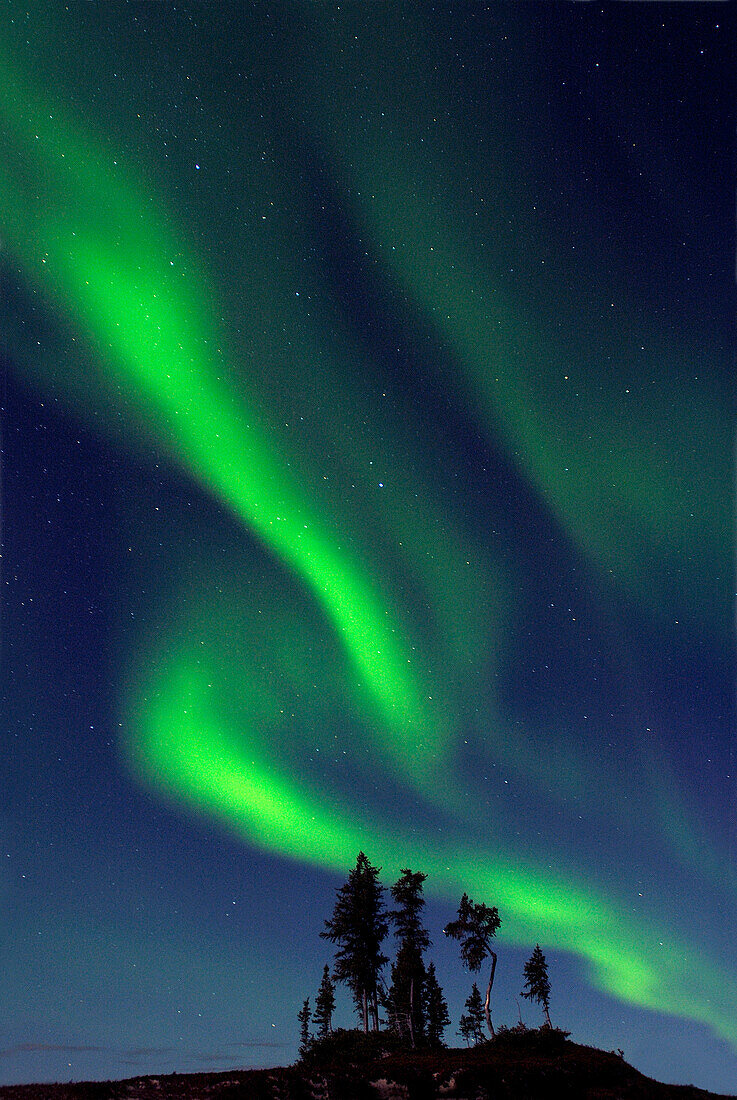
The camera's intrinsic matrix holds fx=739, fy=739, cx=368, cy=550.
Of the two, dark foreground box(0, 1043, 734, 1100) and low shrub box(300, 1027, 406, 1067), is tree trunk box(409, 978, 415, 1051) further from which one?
dark foreground box(0, 1043, 734, 1100)

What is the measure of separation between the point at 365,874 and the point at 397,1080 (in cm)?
2107

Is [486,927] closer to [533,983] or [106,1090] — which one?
[533,983]

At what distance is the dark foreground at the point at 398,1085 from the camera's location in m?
25.2

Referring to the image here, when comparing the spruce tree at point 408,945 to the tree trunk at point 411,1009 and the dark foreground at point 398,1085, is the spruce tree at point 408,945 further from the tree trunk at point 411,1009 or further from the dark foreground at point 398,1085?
the dark foreground at point 398,1085

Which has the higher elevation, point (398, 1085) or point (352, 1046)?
point (398, 1085)

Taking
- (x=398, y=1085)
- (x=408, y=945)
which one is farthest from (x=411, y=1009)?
(x=398, y=1085)

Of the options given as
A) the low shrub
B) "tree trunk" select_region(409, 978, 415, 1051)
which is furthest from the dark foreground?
"tree trunk" select_region(409, 978, 415, 1051)

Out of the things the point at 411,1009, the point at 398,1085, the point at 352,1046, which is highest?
the point at 411,1009

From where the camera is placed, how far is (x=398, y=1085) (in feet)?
88.6

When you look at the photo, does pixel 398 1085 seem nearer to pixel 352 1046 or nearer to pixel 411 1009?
pixel 352 1046

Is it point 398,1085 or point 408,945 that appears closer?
point 398,1085

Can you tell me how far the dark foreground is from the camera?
25.2 metres

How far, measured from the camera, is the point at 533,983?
175 ft

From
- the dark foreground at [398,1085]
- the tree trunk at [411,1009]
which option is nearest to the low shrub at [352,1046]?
the tree trunk at [411,1009]
